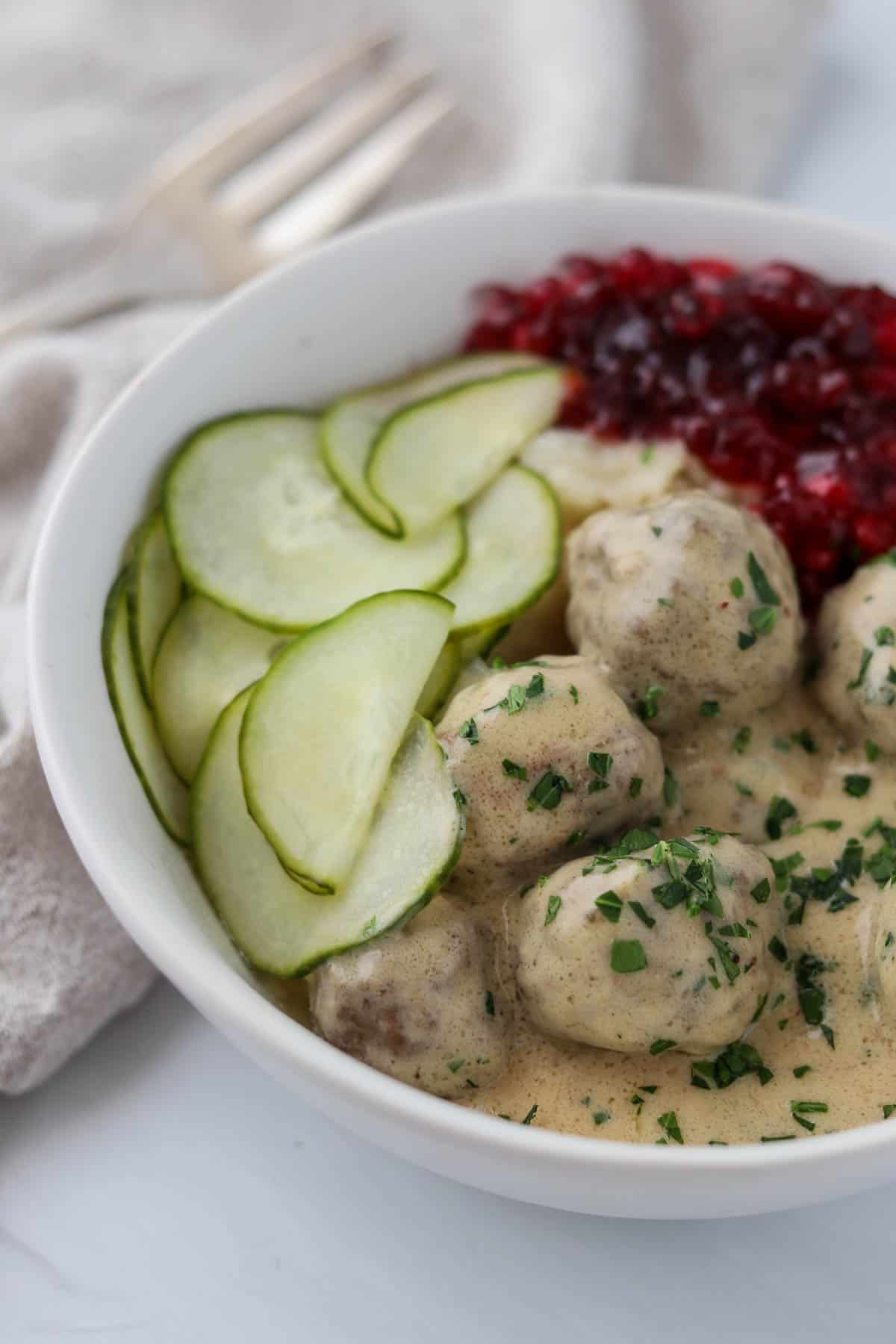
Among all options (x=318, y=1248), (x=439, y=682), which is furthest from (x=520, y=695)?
(x=318, y=1248)

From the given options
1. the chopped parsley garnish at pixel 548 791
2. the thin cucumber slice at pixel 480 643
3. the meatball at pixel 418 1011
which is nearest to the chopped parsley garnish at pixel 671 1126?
the meatball at pixel 418 1011

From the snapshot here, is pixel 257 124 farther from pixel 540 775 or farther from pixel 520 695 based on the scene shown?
pixel 540 775

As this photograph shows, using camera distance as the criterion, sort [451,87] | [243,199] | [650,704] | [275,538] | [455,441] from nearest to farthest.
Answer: [650,704] → [275,538] → [455,441] → [243,199] → [451,87]

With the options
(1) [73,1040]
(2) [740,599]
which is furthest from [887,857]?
(1) [73,1040]

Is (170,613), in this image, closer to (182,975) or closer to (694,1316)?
(182,975)

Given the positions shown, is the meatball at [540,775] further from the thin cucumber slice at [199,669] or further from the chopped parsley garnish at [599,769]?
the thin cucumber slice at [199,669]

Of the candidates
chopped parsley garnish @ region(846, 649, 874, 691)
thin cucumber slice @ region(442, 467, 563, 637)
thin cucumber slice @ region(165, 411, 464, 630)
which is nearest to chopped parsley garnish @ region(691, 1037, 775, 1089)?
chopped parsley garnish @ region(846, 649, 874, 691)

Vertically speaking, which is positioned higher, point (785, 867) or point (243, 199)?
point (243, 199)
